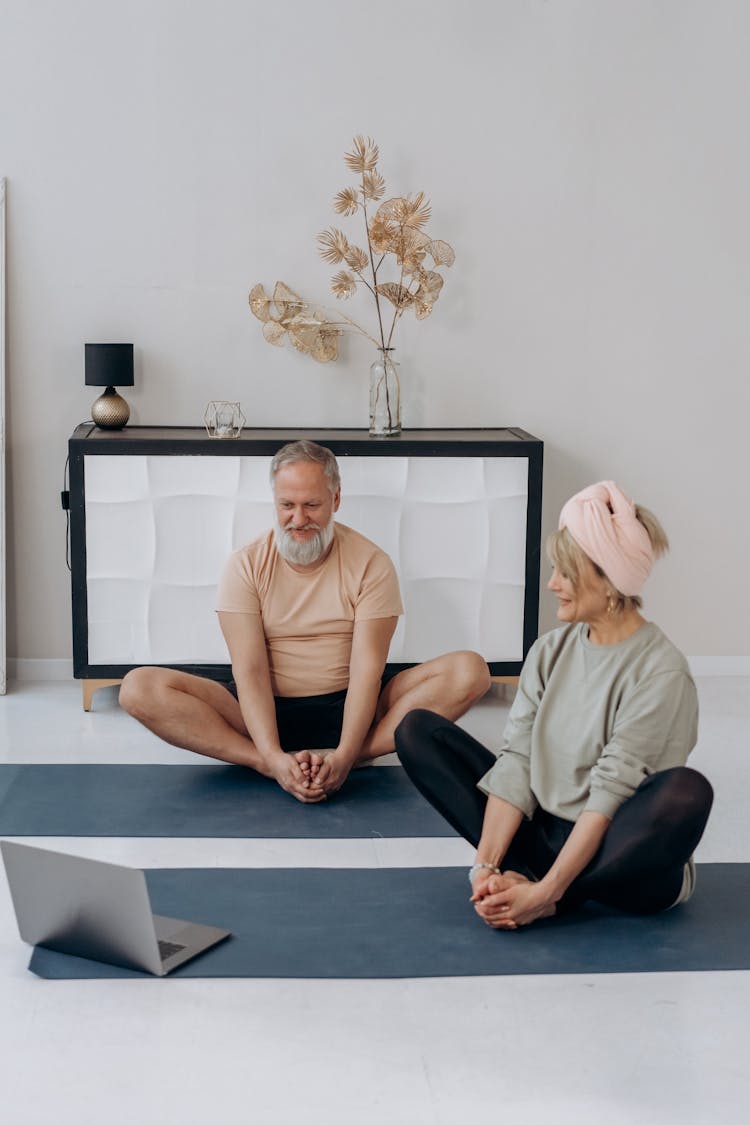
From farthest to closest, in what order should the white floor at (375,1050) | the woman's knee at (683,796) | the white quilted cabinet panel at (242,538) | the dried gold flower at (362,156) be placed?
the dried gold flower at (362,156)
the white quilted cabinet panel at (242,538)
the woman's knee at (683,796)
the white floor at (375,1050)

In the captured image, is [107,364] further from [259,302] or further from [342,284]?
[342,284]

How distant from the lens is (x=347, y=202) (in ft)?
14.9

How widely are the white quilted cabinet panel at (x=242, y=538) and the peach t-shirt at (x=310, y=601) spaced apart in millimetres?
642

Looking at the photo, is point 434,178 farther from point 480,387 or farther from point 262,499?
point 262,499

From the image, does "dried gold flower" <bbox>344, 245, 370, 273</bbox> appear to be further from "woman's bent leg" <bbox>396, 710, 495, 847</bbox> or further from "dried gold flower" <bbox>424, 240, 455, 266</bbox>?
"woman's bent leg" <bbox>396, 710, 495, 847</bbox>

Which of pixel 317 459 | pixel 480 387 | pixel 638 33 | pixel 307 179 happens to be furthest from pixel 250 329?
pixel 638 33

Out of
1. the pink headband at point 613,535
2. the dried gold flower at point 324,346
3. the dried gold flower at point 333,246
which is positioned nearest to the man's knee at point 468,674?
the pink headband at point 613,535

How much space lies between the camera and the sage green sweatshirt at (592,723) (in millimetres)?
2713

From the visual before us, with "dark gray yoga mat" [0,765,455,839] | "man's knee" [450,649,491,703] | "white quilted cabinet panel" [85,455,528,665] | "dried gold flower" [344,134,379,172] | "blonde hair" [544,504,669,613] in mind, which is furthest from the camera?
"dried gold flower" [344,134,379,172]

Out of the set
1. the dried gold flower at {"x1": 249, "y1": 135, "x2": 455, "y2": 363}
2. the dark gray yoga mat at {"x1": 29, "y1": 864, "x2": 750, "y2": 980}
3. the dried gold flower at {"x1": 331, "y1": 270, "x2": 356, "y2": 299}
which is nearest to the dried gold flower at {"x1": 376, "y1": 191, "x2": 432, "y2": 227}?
the dried gold flower at {"x1": 249, "y1": 135, "x2": 455, "y2": 363}

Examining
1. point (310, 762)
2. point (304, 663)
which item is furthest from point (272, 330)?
point (310, 762)

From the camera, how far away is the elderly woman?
8.84 feet

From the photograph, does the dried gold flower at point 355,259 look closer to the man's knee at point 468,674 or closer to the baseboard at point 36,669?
the man's knee at point 468,674

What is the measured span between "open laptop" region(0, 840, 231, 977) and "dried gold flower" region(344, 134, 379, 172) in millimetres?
2733
